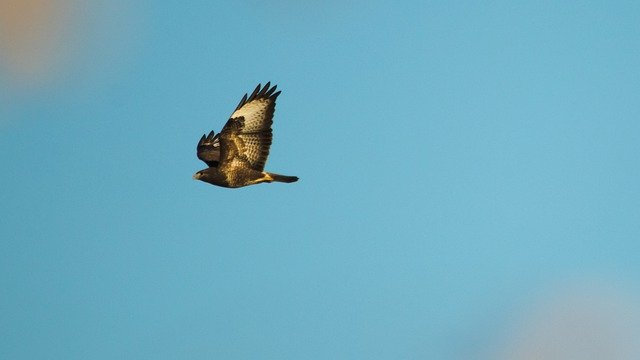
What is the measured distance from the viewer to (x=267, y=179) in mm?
26359

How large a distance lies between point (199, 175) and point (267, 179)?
1689 mm

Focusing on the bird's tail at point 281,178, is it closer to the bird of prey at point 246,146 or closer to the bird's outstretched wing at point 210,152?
the bird of prey at point 246,146

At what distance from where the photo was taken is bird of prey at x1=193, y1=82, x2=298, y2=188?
86.9ft

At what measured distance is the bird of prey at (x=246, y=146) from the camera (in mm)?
26484

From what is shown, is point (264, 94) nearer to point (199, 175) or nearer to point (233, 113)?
point (233, 113)

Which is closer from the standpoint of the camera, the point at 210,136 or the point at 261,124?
the point at 261,124

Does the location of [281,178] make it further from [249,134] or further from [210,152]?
[210,152]

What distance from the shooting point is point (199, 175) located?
86.4 ft

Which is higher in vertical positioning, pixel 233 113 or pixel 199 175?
pixel 233 113

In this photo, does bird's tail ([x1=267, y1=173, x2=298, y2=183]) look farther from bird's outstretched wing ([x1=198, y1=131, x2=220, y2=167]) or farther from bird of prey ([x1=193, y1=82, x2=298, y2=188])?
bird's outstretched wing ([x1=198, y1=131, x2=220, y2=167])

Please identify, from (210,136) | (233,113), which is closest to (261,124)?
(233,113)

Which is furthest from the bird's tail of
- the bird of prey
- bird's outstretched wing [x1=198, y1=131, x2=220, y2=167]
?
bird's outstretched wing [x1=198, y1=131, x2=220, y2=167]

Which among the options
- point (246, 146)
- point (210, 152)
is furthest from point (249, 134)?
point (210, 152)

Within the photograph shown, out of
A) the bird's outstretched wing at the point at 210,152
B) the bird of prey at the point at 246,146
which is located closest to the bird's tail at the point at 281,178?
the bird of prey at the point at 246,146
